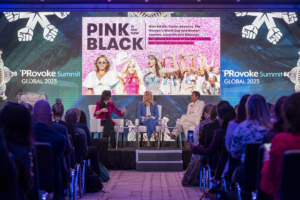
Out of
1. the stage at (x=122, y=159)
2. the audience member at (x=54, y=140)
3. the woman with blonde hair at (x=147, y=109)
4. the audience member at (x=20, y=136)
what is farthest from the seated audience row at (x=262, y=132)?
the woman with blonde hair at (x=147, y=109)

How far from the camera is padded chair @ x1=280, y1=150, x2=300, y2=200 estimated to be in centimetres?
165

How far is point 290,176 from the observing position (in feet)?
5.56

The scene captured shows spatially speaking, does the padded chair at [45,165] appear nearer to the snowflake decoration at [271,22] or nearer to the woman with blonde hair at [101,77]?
the woman with blonde hair at [101,77]

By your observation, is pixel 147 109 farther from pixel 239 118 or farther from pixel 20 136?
pixel 20 136

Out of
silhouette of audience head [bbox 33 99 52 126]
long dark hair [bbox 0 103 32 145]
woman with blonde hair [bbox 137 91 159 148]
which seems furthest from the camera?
woman with blonde hair [bbox 137 91 159 148]

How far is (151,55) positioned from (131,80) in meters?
0.81

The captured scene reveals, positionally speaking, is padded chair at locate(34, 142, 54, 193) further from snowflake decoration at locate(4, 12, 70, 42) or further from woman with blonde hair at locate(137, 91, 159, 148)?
snowflake decoration at locate(4, 12, 70, 42)

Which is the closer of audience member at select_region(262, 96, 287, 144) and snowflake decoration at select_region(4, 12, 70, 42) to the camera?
audience member at select_region(262, 96, 287, 144)

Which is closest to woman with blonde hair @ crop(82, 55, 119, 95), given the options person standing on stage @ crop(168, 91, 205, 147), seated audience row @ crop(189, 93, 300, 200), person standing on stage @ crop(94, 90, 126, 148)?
person standing on stage @ crop(94, 90, 126, 148)

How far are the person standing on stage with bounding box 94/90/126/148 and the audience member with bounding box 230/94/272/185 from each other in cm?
561

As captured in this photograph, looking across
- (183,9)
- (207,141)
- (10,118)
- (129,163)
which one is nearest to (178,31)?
(183,9)

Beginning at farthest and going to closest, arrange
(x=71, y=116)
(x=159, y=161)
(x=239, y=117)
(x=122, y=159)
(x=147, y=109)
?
1. (x=147, y=109)
2. (x=122, y=159)
3. (x=159, y=161)
4. (x=71, y=116)
5. (x=239, y=117)

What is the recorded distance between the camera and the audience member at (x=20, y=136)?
5.99ft

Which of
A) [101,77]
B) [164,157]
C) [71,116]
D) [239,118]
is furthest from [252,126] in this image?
[101,77]
